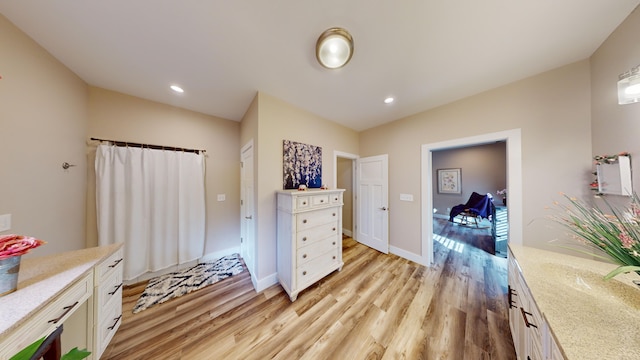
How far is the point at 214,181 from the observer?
2.81 metres

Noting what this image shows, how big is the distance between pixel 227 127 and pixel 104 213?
6.31 feet

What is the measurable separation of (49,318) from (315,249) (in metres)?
1.89

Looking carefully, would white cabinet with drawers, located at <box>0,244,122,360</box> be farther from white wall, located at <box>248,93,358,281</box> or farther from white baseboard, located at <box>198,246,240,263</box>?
white baseboard, located at <box>198,246,240,263</box>

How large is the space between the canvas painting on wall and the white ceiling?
0.75 metres

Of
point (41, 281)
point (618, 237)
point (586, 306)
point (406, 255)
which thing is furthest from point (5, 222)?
point (406, 255)

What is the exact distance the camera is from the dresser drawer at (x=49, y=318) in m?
0.69

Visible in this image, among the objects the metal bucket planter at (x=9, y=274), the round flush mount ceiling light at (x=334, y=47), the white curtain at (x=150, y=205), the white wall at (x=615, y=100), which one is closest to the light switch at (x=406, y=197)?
the white wall at (x=615, y=100)

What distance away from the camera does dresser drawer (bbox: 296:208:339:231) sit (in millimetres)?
1996

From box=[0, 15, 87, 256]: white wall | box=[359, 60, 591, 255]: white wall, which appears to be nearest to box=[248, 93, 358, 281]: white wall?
box=[0, 15, 87, 256]: white wall

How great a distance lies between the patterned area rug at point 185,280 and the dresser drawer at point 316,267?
3.73 ft

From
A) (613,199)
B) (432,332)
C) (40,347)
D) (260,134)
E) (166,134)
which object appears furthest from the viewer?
(166,134)

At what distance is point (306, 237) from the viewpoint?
2.06 meters

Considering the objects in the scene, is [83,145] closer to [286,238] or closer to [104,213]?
[104,213]

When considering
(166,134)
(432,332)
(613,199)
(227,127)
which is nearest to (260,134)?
(227,127)
